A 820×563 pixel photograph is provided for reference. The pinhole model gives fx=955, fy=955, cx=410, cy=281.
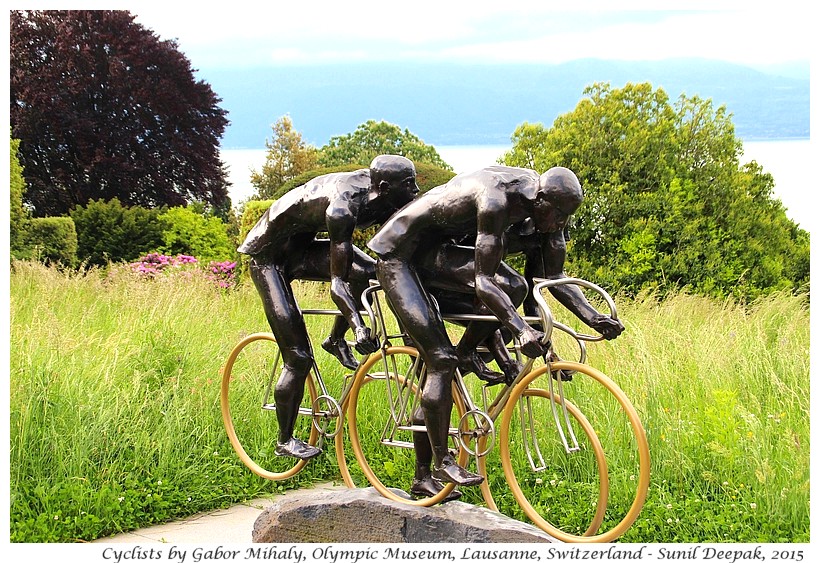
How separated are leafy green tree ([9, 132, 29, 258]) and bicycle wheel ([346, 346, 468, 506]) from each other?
262 inches

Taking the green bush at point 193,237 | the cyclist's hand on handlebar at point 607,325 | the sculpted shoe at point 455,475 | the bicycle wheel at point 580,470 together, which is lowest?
the green bush at point 193,237

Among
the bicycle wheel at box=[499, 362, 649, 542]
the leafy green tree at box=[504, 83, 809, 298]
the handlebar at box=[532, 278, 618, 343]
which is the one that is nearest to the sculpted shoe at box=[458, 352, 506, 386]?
the bicycle wheel at box=[499, 362, 649, 542]

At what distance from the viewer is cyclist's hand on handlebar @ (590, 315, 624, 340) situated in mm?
3959

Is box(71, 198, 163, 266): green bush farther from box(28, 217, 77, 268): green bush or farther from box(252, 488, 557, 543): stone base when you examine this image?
box(252, 488, 557, 543): stone base

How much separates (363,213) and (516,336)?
1.05m

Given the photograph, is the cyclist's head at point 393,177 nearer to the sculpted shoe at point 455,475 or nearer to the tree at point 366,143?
the sculpted shoe at point 455,475

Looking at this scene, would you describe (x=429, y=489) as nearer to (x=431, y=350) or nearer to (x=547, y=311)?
(x=431, y=350)

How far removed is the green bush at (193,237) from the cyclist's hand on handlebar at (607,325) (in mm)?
9728

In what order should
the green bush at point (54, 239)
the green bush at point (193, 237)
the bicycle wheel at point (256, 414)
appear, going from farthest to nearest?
1. the green bush at point (193, 237)
2. the green bush at point (54, 239)
3. the bicycle wheel at point (256, 414)

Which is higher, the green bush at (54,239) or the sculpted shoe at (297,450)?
the sculpted shoe at (297,450)

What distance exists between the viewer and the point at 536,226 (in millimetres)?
4020

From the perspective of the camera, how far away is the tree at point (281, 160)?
813 inches

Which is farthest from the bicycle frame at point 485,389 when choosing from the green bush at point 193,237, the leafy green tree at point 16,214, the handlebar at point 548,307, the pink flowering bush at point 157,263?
the green bush at point 193,237

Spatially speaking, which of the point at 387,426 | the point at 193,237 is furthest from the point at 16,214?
the point at 387,426
